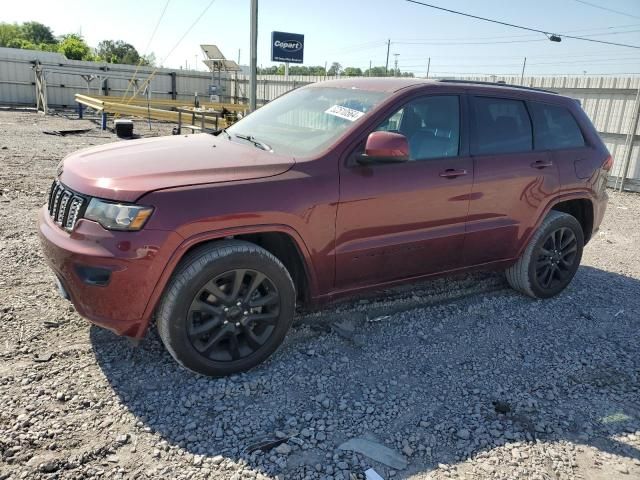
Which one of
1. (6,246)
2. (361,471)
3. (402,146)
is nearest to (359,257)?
(402,146)

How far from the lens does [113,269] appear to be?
277 centimetres

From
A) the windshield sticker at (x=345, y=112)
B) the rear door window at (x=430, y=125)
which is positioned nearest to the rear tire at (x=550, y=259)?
the rear door window at (x=430, y=125)

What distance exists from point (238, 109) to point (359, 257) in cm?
1539

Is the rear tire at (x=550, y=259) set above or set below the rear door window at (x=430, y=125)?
below

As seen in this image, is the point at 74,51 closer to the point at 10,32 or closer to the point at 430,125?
the point at 10,32

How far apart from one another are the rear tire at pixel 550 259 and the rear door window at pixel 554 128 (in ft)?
2.09

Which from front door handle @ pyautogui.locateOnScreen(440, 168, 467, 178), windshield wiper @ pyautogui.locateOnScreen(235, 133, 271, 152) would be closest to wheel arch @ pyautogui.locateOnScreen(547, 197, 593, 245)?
front door handle @ pyautogui.locateOnScreen(440, 168, 467, 178)

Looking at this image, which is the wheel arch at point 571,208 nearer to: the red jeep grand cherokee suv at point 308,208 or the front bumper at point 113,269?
the red jeep grand cherokee suv at point 308,208

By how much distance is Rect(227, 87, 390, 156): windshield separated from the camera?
3.54 metres

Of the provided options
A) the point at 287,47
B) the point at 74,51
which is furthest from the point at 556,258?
the point at 74,51

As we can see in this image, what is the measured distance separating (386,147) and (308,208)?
0.63 metres

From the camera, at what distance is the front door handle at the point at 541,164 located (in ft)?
14.2

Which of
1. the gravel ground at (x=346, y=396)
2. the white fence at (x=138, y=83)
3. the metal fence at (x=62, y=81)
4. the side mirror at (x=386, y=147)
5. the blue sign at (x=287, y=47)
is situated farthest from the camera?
the metal fence at (x=62, y=81)

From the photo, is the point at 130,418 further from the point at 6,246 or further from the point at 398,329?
the point at 6,246
